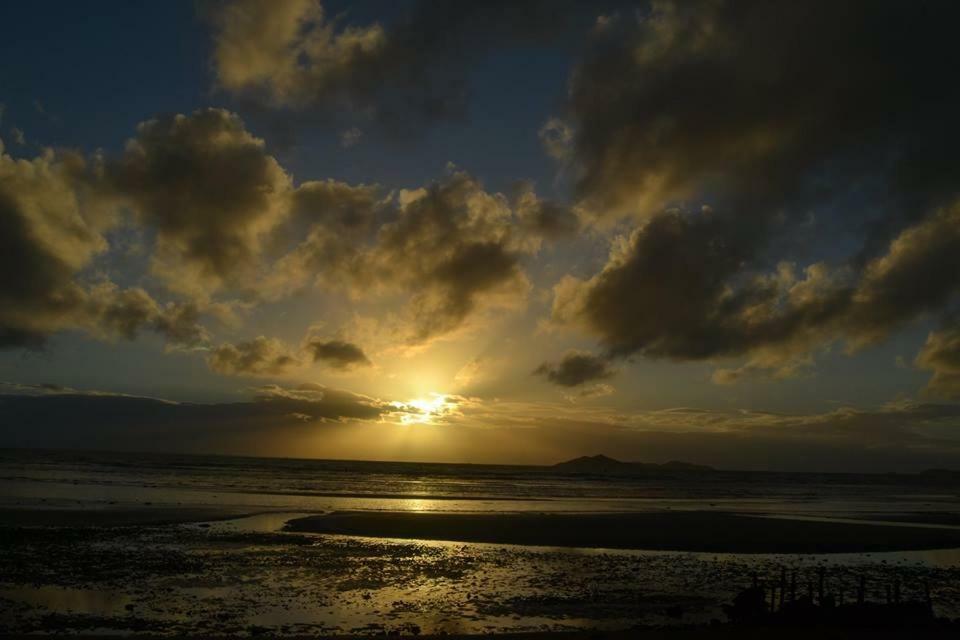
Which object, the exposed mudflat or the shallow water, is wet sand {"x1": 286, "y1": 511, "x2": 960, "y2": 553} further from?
the exposed mudflat

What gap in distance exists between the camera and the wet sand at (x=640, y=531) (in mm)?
38812

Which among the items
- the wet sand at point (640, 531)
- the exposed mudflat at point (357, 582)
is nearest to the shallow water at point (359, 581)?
the exposed mudflat at point (357, 582)

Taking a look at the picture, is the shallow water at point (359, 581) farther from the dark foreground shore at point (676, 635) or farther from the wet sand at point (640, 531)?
the wet sand at point (640, 531)

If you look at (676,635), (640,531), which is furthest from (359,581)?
(640,531)

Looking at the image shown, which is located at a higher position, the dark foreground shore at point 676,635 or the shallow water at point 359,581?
the dark foreground shore at point 676,635

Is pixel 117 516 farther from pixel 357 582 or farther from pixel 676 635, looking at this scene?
pixel 676 635

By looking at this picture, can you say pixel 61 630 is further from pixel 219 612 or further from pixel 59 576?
pixel 59 576

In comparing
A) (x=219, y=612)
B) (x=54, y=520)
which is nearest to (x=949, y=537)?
(x=219, y=612)

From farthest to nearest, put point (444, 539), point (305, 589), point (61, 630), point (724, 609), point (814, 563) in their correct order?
point (444, 539) < point (814, 563) < point (305, 589) < point (724, 609) < point (61, 630)

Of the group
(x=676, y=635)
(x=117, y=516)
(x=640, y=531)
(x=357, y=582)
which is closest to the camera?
(x=676, y=635)

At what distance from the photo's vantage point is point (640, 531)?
44.0 meters

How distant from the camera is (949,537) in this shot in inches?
1884

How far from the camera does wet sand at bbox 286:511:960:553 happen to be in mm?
38812

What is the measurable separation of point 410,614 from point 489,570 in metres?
8.62
